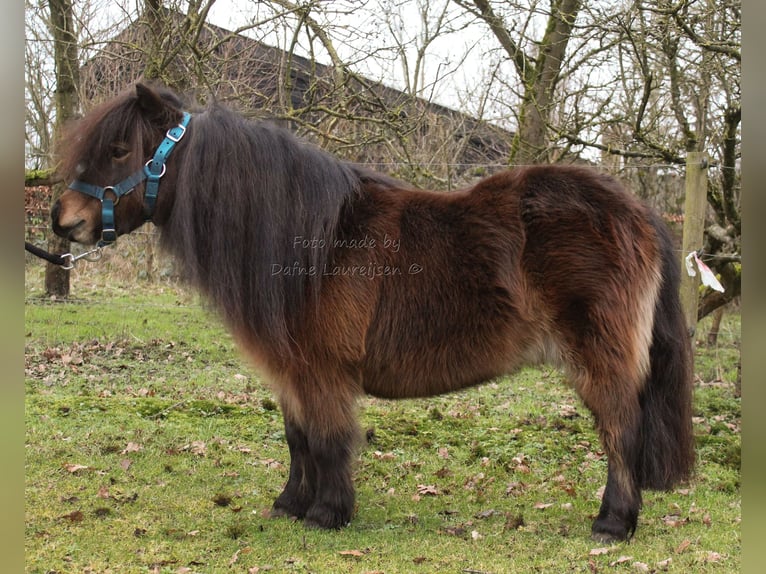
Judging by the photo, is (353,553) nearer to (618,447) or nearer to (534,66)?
(618,447)

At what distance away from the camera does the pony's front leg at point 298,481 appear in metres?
4.20

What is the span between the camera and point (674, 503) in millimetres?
4590

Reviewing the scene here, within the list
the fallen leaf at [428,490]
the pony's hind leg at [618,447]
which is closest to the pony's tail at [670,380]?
the pony's hind leg at [618,447]

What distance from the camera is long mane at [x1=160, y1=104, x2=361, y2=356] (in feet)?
12.7

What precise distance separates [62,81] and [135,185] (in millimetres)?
6258

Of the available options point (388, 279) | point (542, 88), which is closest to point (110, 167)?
point (388, 279)

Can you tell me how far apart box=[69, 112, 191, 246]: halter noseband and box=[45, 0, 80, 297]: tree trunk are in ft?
13.8

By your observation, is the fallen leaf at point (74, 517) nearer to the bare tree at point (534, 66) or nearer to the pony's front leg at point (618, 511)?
the pony's front leg at point (618, 511)

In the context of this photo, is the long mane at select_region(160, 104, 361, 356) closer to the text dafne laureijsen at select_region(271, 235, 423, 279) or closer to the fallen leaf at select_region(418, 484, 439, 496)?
the text dafne laureijsen at select_region(271, 235, 423, 279)

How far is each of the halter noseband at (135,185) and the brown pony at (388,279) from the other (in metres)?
0.01

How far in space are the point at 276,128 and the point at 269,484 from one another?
8.19ft
